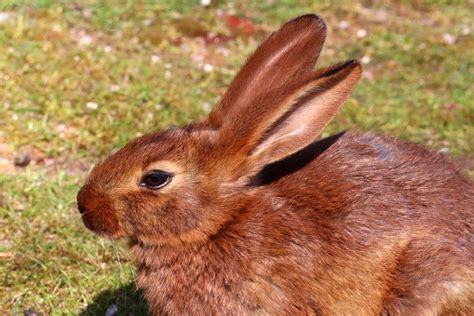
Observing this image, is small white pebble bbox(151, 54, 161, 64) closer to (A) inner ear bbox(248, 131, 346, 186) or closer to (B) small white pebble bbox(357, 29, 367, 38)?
(B) small white pebble bbox(357, 29, 367, 38)

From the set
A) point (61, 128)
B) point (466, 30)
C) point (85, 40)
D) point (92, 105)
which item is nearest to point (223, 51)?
point (85, 40)

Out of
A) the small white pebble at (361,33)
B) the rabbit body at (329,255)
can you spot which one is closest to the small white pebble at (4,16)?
the small white pebble at (361,33)

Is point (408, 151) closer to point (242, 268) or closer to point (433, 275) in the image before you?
point (433, 275)

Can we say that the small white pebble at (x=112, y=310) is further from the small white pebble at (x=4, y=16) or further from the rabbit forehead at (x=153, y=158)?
the small white pebble at (x=4, y=16)

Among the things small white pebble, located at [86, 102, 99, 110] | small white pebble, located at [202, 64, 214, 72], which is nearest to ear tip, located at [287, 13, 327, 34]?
small white pebble, located at [86, 102, 99, 110]

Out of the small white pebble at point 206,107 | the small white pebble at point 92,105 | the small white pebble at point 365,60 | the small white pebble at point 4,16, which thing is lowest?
the small white pebble at point 4,16

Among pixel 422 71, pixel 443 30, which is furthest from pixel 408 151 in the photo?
pixel 443 30
